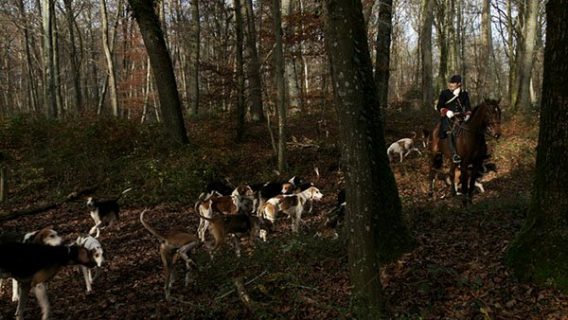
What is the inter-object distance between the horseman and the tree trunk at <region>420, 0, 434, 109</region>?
1507 cm

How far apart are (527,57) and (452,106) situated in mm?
14271

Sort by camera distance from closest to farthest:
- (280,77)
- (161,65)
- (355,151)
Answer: (355,151), (280,77), (161,65)

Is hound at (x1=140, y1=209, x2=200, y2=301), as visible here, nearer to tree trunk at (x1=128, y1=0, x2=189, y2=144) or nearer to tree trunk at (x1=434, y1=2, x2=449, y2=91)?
tree trunk at (x1=128, y1=0, x2=189, y2=144)

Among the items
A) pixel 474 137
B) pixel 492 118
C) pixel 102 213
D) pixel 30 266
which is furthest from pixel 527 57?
pixel 30 266

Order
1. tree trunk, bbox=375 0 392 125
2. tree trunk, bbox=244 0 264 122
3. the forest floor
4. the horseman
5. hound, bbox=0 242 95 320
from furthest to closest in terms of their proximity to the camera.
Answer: tree trunk, bbox=244 0 264 122
tree trunk, bbox=375 0 392 125
the horseman
hound, bbox=0 242 95 320
the forest floor

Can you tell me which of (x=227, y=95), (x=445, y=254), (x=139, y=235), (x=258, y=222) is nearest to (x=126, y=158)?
(x=227, y=95)

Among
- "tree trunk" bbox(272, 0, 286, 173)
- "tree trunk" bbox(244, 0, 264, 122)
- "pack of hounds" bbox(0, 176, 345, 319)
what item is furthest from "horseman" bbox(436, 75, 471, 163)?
"tree trunk" bbox(244, 0, 264, 122)

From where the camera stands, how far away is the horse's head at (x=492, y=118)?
33.2 feet

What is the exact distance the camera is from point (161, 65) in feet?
56.7

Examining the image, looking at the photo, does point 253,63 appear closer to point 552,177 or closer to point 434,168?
point 434,168

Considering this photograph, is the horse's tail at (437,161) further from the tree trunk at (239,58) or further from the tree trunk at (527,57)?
the tree trunk at (527,57)

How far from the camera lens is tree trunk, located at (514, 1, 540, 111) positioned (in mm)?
22750

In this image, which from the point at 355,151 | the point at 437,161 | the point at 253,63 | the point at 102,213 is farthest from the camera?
the point at 253,63

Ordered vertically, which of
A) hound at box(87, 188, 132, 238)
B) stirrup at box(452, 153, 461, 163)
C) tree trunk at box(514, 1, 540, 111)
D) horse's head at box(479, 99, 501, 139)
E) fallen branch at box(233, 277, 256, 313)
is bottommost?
fallen branch at box(233, 277, 256, 313)
